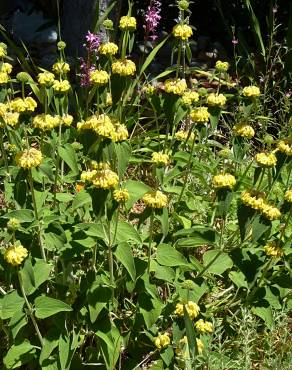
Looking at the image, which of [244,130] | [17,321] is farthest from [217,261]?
[17,321]

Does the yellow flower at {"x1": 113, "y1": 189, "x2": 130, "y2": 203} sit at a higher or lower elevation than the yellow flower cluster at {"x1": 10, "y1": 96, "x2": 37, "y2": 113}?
lower

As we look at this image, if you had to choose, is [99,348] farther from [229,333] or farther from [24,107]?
[24,107]

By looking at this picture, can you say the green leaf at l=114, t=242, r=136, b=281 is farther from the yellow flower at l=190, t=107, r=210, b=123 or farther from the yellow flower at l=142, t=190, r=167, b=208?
the yellow flower at l=190, t=107, r=210, b=123

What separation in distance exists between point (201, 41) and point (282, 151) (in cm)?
317

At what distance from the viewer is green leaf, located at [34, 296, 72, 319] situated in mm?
1757

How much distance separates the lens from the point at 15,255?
163 cm

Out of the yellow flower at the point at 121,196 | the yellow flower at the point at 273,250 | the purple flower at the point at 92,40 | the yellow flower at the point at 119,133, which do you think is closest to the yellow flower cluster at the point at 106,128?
the yellow flower at the point at 119,133

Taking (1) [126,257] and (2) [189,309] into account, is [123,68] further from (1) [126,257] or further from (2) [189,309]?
(2) [189,309]

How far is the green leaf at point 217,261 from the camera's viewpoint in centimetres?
200

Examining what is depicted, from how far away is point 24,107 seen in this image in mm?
1926

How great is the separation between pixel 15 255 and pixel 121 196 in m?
0.31

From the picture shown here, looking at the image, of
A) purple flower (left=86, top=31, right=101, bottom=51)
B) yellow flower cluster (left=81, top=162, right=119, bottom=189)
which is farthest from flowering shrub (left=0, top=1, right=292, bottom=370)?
purple flower (left=86, top=31, right=101, bottom=51)

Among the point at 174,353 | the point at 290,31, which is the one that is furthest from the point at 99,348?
the point at 290,31

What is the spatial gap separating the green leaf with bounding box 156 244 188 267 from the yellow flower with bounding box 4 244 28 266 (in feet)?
1.46
